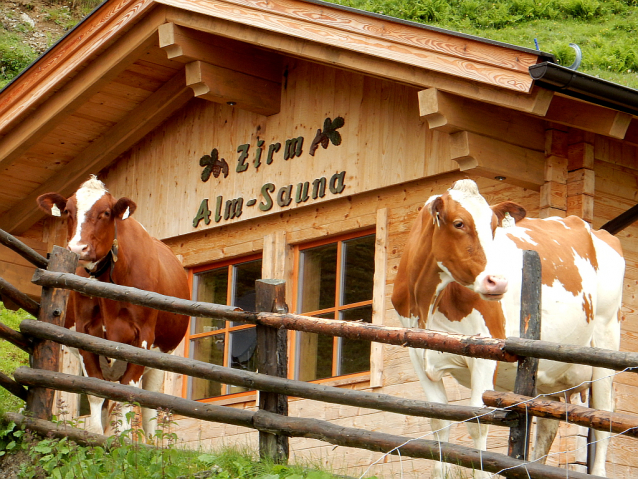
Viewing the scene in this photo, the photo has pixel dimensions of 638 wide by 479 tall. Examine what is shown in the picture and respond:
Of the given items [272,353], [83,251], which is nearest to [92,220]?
[83,251]

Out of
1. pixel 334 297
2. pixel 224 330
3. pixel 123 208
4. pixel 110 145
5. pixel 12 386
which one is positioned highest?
pixel 110 145

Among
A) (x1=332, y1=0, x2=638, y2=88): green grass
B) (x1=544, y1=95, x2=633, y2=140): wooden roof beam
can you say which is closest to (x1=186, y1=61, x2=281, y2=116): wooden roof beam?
(x1=544, y1=95, x2=633, y2=140): wooden roof beam

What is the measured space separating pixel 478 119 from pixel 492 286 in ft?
7.56

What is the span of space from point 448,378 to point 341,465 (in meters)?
1.29

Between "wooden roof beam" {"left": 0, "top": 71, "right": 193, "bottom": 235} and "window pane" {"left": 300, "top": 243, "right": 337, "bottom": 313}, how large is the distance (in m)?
2.65

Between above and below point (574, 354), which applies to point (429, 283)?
above

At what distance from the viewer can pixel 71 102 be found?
10.9 metres

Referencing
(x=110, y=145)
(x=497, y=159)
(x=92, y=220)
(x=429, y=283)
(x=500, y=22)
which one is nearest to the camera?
(x=429, y=283)

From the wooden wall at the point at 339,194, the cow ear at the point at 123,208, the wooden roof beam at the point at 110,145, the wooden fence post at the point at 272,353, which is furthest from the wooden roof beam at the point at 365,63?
the wooden fence post at the point at 272,353

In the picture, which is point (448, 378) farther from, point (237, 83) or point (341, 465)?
point (237, 83)

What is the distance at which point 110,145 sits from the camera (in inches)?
476

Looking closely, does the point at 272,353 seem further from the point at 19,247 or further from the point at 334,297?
the point at 334,297

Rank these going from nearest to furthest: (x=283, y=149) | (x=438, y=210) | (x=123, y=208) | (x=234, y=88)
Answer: (x=438, y=210), (x=123, y=208), (x=234, y=88), (x=283, y=149)

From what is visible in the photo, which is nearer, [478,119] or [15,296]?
[15,296]
